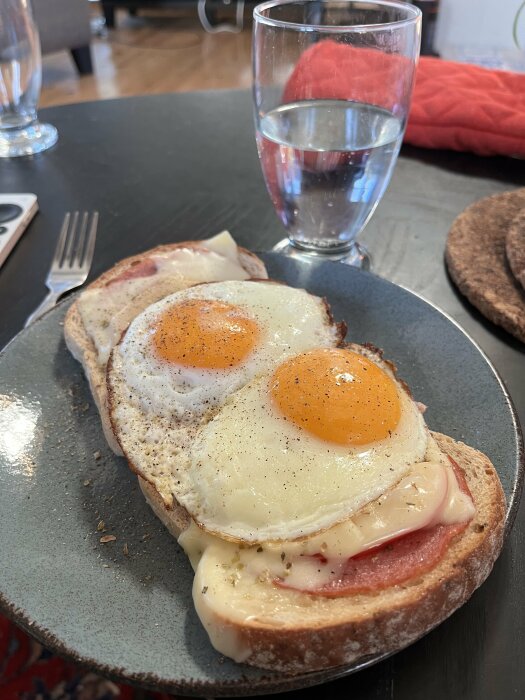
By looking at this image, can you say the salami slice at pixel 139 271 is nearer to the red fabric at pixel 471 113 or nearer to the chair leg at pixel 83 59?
the red fabric at pixel 471 113

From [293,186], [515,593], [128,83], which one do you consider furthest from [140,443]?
[128,83]

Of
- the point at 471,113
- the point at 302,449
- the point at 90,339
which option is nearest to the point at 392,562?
the point at 302,449

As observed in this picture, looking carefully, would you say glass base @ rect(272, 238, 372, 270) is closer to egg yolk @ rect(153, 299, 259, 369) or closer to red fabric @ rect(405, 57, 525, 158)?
egg yolk @ rect(153, 299, 259, 369)

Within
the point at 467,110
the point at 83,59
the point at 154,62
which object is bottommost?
the point at 154,62

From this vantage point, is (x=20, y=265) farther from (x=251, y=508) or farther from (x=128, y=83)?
(x=128, y=83)

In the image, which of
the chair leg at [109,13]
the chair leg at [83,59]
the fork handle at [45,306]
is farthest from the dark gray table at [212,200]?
the chair leg at [109,13]

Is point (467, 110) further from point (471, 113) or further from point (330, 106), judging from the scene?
point (330, 106)
